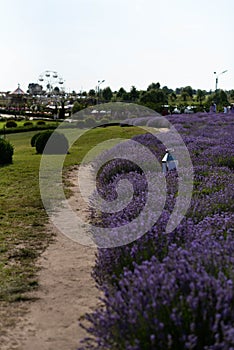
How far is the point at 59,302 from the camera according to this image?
424 cm

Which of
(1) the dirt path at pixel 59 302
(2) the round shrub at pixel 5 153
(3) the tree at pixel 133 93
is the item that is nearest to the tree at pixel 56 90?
(3) the tree at pixel 133 93

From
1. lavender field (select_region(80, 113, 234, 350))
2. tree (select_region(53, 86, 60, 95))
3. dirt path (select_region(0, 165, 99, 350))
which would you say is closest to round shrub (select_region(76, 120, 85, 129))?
dirt path (select_region(0, 165, 99, 350))

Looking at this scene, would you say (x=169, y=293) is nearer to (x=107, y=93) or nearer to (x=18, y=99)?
(x=18, y=99)

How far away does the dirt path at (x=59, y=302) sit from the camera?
3.58 m

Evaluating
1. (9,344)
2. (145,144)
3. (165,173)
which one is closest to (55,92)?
(145,144)

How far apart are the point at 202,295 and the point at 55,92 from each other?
6059 cm

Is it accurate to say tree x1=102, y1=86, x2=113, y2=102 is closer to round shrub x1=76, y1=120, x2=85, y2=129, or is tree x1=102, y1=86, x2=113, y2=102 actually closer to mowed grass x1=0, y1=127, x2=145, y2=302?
round shrub x1=76, y1=120, x2=85, y2=129

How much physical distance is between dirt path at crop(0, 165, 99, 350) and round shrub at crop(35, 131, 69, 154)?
442 inches

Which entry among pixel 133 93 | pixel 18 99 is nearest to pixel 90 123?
pixel 133 93

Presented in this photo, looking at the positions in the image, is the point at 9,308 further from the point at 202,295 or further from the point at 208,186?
the point at 208,186

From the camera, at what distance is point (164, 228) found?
413 cm

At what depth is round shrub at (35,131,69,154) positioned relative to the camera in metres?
17.0

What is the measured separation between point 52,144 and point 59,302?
13.0m

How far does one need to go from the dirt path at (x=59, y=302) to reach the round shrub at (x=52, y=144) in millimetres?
11220
